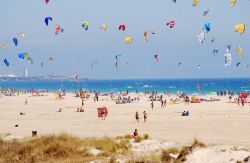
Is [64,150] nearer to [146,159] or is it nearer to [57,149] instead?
[57,149]

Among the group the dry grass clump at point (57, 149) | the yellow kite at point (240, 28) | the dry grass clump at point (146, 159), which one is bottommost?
the dry grass clump at point (57, 149)

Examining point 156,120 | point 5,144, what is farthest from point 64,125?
point 5,144

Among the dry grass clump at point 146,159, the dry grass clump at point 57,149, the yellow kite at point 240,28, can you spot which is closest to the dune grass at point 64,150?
the dry grass clump at point 57,149

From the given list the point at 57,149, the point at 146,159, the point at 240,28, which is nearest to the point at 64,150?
the point at 57,149

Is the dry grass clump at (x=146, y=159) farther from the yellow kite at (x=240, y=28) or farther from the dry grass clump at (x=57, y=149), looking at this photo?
the yellow kite at (x=240, y=28)

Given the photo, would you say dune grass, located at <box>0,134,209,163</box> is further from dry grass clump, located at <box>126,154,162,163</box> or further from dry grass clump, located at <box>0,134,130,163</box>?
dry grass clump, located at <box>126,154,162,163</box>

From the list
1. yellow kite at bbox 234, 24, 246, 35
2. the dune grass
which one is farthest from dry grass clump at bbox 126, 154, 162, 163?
yellow kite at bbox 234, 24, 246, 35

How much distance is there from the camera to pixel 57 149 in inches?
487

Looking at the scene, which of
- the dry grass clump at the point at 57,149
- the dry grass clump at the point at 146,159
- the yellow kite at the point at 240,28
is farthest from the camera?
the yellow kite at the point at 240,28

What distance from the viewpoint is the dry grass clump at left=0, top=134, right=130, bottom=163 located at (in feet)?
39.3

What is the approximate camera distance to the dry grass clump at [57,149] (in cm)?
1198

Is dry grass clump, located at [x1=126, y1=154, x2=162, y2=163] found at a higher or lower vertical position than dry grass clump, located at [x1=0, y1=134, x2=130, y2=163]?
higher

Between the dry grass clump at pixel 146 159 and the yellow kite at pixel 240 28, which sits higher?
the yellow kite at pixel 240 28

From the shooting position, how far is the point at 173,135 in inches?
844
